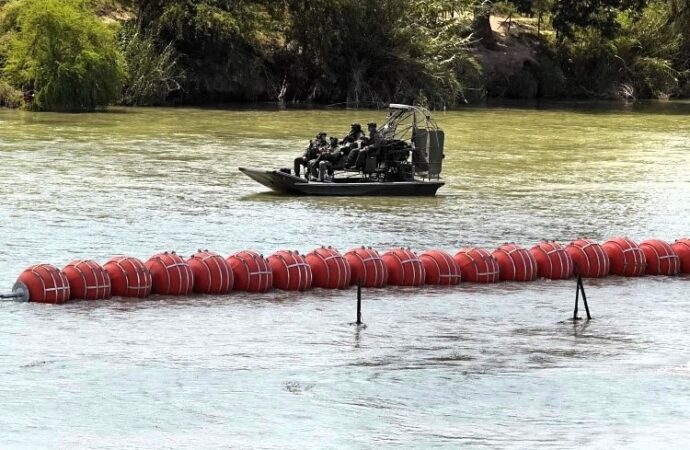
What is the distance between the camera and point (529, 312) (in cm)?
2161

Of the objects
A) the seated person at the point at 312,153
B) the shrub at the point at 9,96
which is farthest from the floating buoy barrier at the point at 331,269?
the shrub at the point at 9,96

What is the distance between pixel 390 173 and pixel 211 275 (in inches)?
481

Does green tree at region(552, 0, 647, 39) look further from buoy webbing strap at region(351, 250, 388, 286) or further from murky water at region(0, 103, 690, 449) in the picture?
buoy webbing strap at region(351, 250, 388, 286)

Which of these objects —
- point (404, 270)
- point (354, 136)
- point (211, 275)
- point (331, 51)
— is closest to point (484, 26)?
point (331, 51)

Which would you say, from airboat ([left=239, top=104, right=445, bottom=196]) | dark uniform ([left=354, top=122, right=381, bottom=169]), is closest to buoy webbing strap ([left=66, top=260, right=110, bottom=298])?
airboat ([left=239, top=104, right=445, bottom=196])

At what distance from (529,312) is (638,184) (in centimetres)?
1567

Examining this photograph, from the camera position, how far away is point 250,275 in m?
22.0

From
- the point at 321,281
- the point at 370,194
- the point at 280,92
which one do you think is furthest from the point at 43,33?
the point at 321,281

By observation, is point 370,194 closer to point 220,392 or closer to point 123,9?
point 220,392

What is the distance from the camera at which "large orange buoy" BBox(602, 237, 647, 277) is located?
970 inches

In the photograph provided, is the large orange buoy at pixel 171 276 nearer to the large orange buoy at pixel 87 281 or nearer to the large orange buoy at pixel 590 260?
the large orange buoy at pixel 87 281

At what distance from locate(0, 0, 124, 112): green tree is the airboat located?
64.6ft

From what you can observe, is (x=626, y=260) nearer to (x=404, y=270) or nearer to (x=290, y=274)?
(x=404, y=270)

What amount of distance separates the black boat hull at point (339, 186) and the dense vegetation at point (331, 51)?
20246 millimetres
